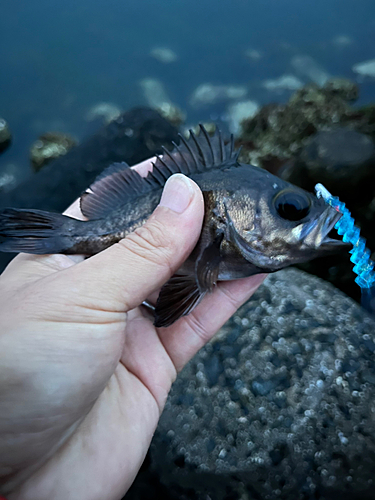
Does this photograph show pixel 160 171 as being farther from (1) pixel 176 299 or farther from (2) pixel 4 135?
(2) pixel 4 135

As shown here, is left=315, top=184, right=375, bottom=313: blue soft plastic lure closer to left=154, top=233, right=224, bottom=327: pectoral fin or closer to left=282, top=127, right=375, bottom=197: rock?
left=154, top=233, right=224, bottom=327: pectoral fin

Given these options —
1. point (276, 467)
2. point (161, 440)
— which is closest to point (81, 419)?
point (161, 440)

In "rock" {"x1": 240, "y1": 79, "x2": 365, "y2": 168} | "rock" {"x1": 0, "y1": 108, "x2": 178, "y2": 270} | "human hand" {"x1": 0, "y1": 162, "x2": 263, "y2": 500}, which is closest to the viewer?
"human hand" {"x1": 0, "y1": 162, "x2": 263, "y2": 500}

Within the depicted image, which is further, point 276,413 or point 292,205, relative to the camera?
point 276,413

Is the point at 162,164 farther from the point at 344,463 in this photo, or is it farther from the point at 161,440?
the point at 344,463

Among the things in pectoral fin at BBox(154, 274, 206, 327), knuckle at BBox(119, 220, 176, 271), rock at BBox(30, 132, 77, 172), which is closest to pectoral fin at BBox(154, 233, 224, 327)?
pectoral fin at BBox(154, 274, 206, 327)

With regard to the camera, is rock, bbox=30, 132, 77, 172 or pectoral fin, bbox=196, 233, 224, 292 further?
rock, bbox=30, 132, 77, 172

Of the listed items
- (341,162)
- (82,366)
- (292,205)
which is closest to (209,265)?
(292,205)
